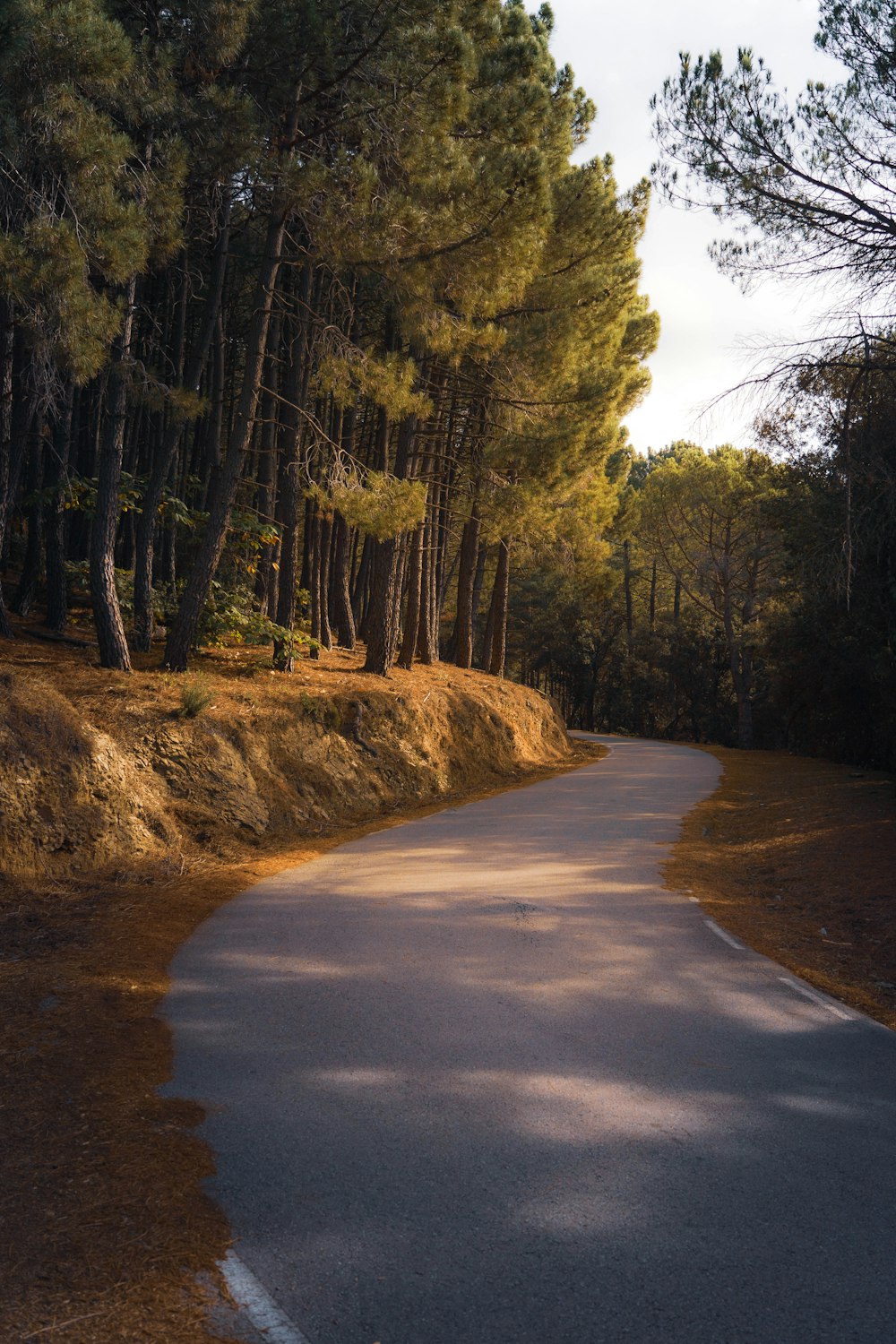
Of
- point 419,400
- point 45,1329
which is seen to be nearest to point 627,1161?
point 45,1329

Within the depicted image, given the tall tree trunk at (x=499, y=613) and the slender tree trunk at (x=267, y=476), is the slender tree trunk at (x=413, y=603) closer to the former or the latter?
the slender tree trunk at (x=267, y=476)

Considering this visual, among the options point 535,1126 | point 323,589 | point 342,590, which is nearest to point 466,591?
point 342,590

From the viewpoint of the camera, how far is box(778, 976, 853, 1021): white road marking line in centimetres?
Answer: 659

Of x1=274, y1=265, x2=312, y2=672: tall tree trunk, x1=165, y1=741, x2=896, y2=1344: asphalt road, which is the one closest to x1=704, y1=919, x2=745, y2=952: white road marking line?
x1=165, y1=741, x2=896, y2=1344: asphalt road

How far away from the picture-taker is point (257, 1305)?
→ 10.5 feet

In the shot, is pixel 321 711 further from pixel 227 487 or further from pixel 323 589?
pixel 323 589

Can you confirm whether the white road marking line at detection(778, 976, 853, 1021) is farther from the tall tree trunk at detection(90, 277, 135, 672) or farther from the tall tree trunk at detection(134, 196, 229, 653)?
the tall tree trunk at detection(134, 196, 229, 653)

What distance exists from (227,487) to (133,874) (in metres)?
7.78

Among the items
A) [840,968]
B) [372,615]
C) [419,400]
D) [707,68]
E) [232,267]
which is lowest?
[840,968]

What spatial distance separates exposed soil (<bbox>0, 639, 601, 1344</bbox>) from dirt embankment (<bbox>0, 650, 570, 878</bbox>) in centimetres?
3

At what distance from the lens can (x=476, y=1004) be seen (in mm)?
6320

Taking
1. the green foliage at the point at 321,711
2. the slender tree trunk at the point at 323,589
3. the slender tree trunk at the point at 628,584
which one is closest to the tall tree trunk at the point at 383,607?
the slender tree trunk at the point at 323,589

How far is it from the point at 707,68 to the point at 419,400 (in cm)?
743

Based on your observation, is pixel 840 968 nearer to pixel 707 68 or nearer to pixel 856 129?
pixel 856 129
